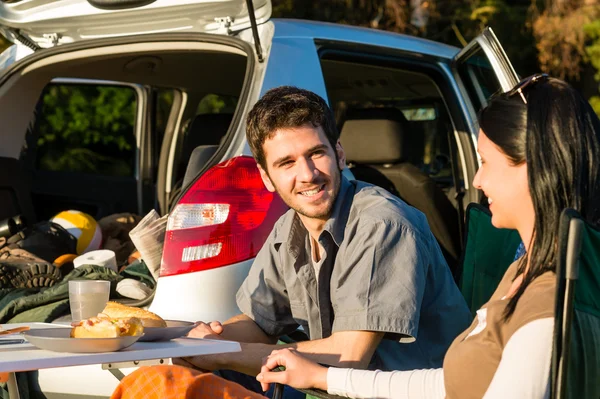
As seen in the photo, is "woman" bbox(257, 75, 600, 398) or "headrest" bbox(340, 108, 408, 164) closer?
"woman" bbox(257, 75, 600, 398)

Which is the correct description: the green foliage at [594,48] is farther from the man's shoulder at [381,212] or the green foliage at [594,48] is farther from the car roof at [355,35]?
the man's shoulder at [381,212]

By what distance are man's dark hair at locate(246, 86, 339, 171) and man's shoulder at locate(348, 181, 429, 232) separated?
0.56 feet

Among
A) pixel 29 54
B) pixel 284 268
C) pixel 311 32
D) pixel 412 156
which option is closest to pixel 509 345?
pixel 284 268

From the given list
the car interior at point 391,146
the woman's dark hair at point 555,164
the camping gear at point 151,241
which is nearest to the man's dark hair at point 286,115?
the camping gear at point 151,241

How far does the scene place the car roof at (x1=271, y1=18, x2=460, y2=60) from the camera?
3475 millimetres

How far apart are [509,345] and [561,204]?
26 centimetres

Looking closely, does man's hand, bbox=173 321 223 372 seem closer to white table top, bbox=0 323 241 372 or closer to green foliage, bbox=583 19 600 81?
white table top, bbox=0 323 241 372

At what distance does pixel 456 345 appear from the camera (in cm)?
203

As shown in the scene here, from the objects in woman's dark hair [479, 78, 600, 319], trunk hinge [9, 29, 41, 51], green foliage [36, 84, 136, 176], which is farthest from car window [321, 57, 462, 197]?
green foliage [36, 84, 136, 176]

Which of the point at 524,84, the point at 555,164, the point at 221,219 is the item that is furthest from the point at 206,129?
the point at 555,164

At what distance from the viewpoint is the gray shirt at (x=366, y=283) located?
2.51 meters

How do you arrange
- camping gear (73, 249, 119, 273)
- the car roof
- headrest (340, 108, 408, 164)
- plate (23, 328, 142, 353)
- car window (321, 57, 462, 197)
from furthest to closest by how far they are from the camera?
1. car window (321, 57, 462, 197)
2. headrest (340, 108, 408, 164)
3. camping gear (73, 249, 119, 273)
4. the car roof
5. plate (23, 328, 142, 353)

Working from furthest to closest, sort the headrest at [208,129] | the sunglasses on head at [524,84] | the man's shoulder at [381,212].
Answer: the headrest at [208,129] → the man's shoulder at [381,212] → the sunglasses on head at [524,84]

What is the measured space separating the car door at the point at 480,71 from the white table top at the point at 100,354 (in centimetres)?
215
